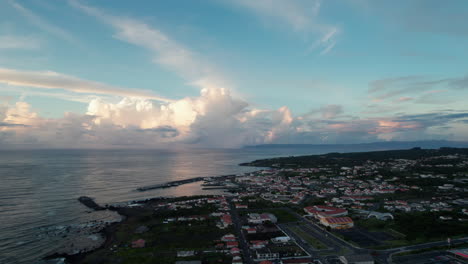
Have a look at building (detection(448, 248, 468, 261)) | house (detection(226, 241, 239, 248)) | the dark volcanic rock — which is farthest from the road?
the dark volcanic rock

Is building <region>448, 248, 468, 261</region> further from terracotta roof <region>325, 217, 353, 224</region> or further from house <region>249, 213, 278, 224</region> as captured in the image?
house <region>249, 213, 278, 224</region>

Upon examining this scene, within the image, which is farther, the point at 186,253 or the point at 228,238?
the point at 228,238

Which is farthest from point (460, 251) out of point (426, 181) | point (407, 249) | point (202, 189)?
point (202, 189)

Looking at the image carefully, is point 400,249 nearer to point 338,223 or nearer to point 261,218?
point 338,223

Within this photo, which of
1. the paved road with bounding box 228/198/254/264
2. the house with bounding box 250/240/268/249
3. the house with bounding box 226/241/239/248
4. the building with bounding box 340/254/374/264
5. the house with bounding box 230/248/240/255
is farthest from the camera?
the house with bounding box 250/240/268/249

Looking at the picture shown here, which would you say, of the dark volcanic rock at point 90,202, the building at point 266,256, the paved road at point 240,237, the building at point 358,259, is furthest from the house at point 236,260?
the dark volcanic rock at point 90,202

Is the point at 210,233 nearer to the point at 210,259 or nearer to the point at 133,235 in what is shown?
the point at 210,259

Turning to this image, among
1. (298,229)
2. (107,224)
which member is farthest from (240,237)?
(107,224)

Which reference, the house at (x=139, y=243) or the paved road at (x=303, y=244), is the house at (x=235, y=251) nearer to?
the paved road at (x=303, y=244)
